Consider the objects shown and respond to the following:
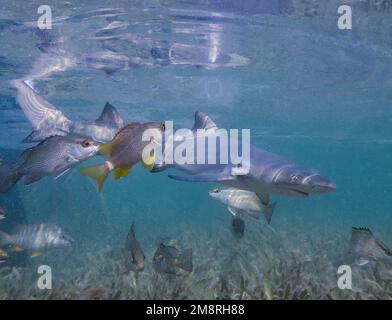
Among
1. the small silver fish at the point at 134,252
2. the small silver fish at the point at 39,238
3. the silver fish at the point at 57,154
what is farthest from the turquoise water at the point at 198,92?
the silver fish at the point at 57,154

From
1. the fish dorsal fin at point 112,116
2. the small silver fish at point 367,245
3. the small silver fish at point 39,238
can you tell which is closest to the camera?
the small silver fish at point 367,245

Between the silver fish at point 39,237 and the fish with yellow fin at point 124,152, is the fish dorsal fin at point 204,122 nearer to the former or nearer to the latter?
the fish with yellow fin at point 124,152

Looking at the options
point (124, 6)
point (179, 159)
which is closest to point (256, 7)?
point (124, 6)

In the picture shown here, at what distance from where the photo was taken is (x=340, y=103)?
28.0 metres

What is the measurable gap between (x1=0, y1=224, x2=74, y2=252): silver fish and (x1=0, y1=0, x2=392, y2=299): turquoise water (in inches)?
49.1

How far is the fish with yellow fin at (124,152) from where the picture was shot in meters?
3.38

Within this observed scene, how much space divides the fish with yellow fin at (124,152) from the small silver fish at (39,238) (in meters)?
5.44

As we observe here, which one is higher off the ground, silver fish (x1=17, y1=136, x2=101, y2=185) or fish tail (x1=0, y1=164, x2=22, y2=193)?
silver fish (x1=17, y1=136, x2=101, y2=185)

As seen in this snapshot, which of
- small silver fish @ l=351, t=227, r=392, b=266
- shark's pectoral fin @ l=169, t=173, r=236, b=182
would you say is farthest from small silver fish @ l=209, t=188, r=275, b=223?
shark's pectoral fin @ l=169, t=173, r=236, b=182

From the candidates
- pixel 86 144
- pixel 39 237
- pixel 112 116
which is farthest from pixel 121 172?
pixel 39 237

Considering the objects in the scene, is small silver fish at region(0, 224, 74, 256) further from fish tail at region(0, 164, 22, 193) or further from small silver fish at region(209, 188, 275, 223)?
small silver fish at region(209, 188, 275, 223)

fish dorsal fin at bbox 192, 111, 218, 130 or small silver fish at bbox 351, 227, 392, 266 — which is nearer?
small silver fish at bbox 351, 227, 392, 266

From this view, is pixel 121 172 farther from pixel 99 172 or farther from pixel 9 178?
pixel 9 178

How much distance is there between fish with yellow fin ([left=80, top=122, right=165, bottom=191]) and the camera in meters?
3.38
